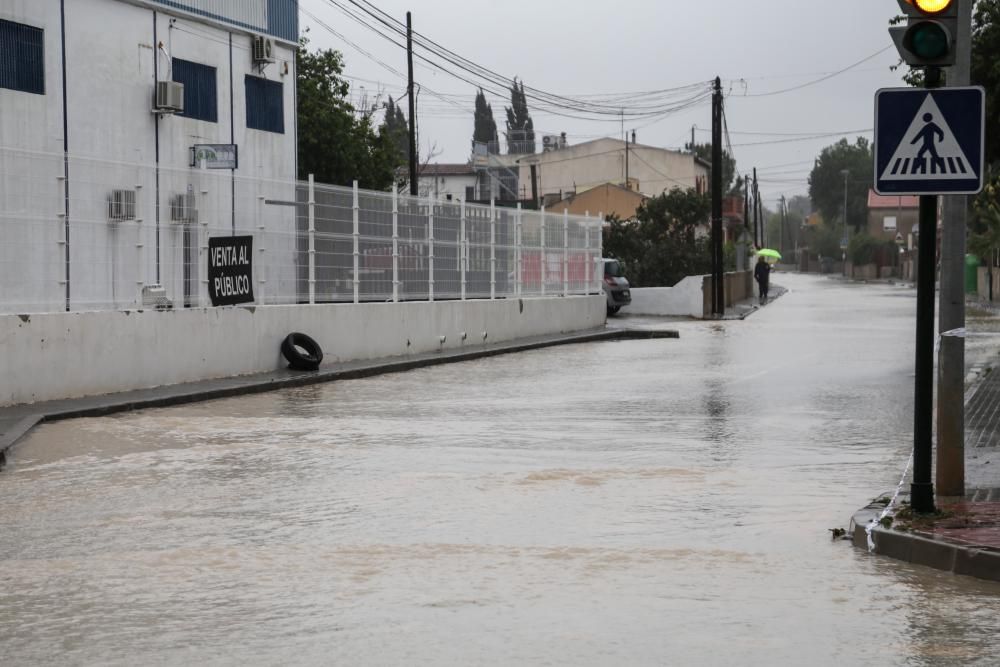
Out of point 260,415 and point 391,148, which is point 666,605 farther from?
point 391,148

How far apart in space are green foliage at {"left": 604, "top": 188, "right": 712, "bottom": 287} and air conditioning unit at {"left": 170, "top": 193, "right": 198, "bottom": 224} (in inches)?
1491

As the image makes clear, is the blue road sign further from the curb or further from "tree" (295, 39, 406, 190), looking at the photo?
"tree" (295, 39, 406, 190)

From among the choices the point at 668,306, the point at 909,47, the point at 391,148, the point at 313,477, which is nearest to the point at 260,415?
the point at 313,477

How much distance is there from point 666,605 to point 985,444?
6.36 m

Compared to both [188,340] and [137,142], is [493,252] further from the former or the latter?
[188,340]

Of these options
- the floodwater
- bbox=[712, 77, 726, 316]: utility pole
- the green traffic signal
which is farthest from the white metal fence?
bbox=[712, 77, 726, 316]: utility pole

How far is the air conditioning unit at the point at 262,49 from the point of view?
34.7 m

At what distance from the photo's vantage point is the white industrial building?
16891mm

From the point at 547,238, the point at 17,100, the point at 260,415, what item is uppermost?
the point at 17,100

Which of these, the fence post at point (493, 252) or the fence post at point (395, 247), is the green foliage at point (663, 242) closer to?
the fence post at point (493, 252)

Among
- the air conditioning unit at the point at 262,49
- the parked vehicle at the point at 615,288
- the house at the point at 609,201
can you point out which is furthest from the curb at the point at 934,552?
the house at the point at 609,201

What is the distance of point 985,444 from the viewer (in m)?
12.4

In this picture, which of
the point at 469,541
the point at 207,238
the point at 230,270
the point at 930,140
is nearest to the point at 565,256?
the point at 230,270

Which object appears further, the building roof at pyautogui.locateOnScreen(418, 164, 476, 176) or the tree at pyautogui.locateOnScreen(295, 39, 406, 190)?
the building roof at pyautogui.locateOnScreen(418, 164, 476, 176)
